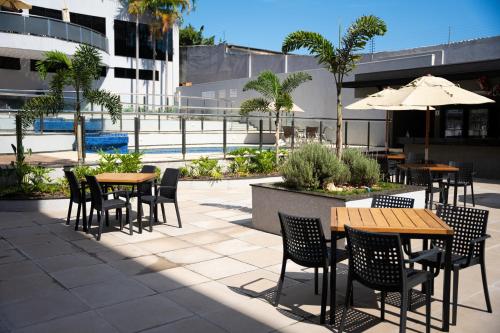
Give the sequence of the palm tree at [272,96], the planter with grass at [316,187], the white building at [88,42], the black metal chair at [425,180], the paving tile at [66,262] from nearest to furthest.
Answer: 1. the paving tile at [66,262]
2. the planter with grass at [316,187]
3. the black metal chair at [425,180]
4. the palm tree at [272,96]
5. the white building at [88,42]

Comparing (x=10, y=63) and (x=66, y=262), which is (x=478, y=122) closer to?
(x=66, y=262)

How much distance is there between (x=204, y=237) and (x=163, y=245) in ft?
2.47

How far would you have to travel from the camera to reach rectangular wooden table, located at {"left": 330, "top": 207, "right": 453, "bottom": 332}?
4.02m

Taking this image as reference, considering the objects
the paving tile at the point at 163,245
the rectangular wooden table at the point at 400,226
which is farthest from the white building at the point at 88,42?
the rectangular wooden table at the point at 400,226

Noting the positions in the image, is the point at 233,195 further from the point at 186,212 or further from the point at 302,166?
the point at 302,166

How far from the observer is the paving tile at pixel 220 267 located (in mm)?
5604

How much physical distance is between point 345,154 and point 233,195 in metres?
4.15

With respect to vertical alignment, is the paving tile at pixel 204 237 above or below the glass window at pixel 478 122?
below

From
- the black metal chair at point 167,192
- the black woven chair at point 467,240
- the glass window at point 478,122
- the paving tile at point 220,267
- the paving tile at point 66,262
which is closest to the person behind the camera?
the black woven chair at point 467,240

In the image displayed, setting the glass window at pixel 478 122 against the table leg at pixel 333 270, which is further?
the glass window at pixel 478 122

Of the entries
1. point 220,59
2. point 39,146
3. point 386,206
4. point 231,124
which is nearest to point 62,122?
point 39,146

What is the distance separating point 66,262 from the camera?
19.7ft

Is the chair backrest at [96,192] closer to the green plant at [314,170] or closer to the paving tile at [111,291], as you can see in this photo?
→ the paving tile at [111,291]

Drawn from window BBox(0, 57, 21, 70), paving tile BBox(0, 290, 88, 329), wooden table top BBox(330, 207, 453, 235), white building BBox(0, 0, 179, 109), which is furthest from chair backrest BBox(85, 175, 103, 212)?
window BBox(0, 57, 21, 70)
